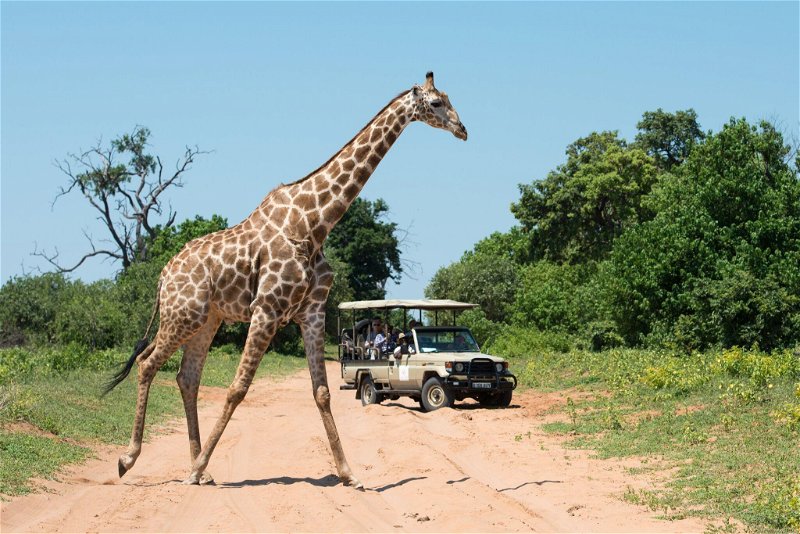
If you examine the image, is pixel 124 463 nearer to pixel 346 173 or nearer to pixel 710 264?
pixel 346 173

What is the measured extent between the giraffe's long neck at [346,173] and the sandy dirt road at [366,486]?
9.87ft

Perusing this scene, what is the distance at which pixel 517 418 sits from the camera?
753 inches

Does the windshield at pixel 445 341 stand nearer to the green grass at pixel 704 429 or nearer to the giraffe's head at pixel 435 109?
the green grass at pixel 704 429

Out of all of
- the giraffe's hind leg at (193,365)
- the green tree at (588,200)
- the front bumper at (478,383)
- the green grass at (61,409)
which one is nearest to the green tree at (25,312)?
the green grass at (61,409)

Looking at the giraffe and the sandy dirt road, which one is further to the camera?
the giraffe

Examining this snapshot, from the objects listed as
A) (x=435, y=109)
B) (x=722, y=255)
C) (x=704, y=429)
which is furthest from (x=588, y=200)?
(x=435, y=109)

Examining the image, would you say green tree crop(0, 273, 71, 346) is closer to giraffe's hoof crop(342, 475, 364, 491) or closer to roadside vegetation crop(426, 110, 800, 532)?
roadside vegetation crop(426, 110, 800, 532)

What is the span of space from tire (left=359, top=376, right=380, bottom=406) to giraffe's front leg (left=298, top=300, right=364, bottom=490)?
1063 cm

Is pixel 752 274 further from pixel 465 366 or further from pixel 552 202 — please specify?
pixel 552 202

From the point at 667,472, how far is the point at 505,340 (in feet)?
81.6

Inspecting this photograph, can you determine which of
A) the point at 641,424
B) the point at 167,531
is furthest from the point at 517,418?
the point at 167,531

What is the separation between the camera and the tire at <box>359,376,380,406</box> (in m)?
22.0

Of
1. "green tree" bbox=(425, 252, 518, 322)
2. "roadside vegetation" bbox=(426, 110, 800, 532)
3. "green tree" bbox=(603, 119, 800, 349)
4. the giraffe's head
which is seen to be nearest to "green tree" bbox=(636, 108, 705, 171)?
"roadside vegetation" bbox=(426, 110, 800, 532)

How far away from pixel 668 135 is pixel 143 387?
148 ft
